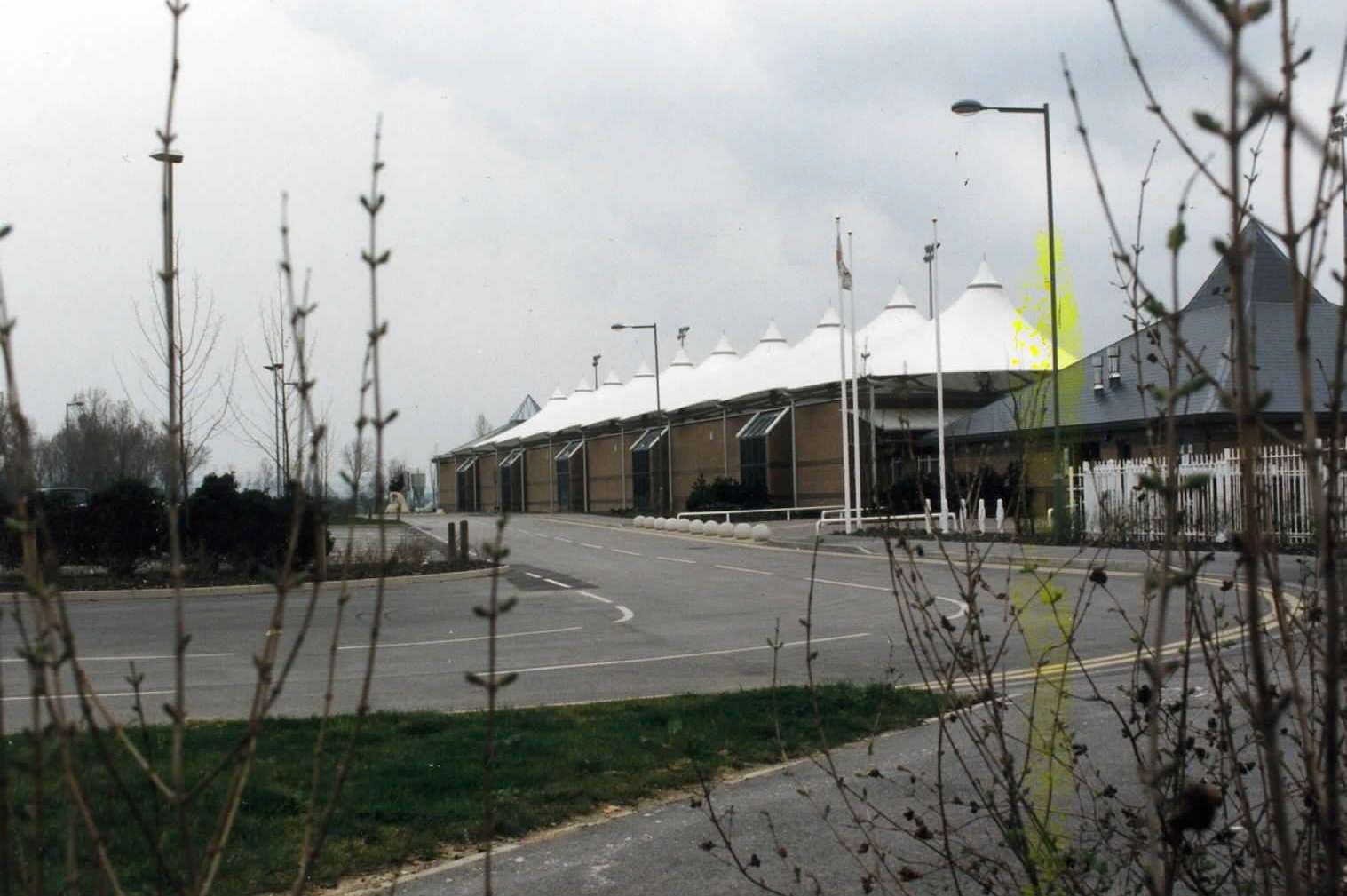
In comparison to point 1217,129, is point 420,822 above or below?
below

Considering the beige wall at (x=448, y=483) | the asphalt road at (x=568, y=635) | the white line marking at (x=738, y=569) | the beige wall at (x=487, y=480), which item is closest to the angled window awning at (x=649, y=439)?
the beige wall at (x=487, y=480)

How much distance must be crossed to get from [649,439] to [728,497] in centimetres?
1633

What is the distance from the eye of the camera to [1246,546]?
166 cm

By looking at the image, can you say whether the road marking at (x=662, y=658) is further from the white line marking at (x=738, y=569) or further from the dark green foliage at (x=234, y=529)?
the dark green foliage at (x=234, y=529)

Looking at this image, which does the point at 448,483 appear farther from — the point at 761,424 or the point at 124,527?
the point at 124,527

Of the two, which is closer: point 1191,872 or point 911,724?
point 1191,872

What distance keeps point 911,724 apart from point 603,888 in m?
4.11

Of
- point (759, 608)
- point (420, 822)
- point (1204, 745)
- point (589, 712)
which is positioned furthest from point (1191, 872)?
point (759, 608)

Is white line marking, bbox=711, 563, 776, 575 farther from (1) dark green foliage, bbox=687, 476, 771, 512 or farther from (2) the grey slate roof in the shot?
(1) dark green foliage, bbox=687, 476, 771, 512

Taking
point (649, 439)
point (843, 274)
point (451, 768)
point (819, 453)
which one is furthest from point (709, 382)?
point (451, 768)

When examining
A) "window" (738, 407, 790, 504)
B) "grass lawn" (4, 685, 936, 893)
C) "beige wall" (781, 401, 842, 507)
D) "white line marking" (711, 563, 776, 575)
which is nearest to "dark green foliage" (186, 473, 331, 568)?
"white line marking" (711, 563, 776, 575)

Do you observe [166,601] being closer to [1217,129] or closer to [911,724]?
[911,724]

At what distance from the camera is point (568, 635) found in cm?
1662

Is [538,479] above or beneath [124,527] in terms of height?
above
